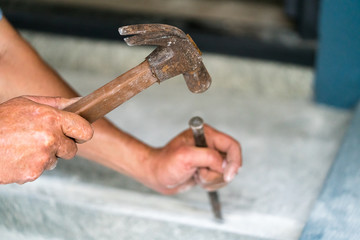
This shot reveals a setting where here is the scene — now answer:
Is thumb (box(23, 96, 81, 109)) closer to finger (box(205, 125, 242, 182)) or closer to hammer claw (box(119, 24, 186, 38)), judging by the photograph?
hammer claw (box(119, 24, 186, 38))

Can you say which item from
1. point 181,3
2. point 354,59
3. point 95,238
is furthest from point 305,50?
point 95,238

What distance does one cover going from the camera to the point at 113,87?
1.14 metres

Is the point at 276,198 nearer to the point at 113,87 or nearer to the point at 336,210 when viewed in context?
the point at 336,210

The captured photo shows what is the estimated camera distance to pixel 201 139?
4.42ft

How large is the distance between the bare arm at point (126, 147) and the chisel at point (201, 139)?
0.02 m

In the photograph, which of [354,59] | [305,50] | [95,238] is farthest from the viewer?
[305,50]

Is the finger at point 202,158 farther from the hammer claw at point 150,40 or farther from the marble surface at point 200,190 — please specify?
the hammer claw at point 150,40

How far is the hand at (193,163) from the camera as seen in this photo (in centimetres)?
136

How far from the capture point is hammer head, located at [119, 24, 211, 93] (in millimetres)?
1091

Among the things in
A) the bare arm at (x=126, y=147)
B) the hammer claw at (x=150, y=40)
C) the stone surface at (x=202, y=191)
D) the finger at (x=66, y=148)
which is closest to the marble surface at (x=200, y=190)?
the stone surface at (x=202, y=191)

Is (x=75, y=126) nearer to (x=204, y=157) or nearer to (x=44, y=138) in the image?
(x=44, y=138)

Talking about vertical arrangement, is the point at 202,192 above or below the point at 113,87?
below

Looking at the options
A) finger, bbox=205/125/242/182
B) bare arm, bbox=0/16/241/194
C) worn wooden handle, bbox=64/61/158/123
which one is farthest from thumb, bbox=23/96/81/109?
finger, bbox=205/125/242/182

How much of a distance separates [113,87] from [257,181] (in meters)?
0.77
